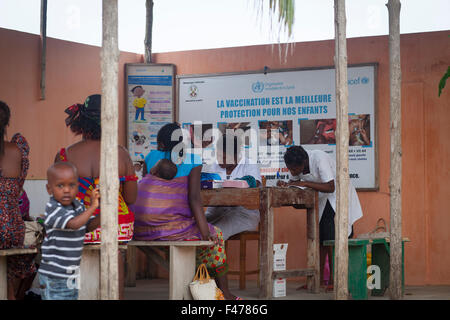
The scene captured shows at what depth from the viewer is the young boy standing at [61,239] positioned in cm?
417

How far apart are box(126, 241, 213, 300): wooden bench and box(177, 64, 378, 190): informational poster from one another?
2.98 metres

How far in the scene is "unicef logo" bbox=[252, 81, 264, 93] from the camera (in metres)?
8.36

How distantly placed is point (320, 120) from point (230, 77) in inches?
49.6

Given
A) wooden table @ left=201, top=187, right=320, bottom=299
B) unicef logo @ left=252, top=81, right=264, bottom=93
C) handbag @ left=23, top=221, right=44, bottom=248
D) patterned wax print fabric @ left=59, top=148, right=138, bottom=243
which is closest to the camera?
patterned wax print fabric @ left=59, top=148, right=138, bottom=243

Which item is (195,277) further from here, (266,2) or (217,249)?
(266,2)

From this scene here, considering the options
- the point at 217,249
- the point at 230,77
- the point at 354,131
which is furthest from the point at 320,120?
the point at 217,249

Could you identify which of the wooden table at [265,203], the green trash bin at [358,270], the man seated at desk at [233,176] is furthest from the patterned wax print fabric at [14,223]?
the green trash bin at [358,270]

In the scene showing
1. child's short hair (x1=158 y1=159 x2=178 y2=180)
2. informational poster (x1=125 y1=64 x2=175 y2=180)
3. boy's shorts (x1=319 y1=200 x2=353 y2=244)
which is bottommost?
boy's shorts (x1=319 y1=200 x2=353 y2=244)

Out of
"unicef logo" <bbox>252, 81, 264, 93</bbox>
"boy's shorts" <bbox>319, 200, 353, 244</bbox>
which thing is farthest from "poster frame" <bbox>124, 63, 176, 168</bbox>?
"boy's shorts" <bbox>319, 200, 353, 244</bbox>

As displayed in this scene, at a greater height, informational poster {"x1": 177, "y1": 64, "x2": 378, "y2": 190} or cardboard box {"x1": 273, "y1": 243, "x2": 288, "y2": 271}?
informational poster {"x1": 177, "y1": 64, "x2": 378, "y2": 190}

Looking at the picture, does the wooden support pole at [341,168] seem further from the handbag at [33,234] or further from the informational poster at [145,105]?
the informational poster at [145,105]

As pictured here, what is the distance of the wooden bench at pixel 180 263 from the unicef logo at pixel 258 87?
3.38m

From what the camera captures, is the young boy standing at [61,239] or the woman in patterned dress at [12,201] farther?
the woman in patterned dress at [12,201]

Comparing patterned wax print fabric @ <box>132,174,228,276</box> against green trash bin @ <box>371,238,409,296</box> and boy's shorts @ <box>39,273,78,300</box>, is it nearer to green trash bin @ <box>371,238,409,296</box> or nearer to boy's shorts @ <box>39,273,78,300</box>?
boy's shorts @ <box>39,273,78,300</box>
